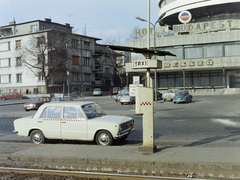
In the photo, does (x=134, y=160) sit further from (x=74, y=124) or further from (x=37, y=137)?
(x=37, y=137)

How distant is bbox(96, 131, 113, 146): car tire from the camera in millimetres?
8574

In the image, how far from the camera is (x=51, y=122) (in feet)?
30.0

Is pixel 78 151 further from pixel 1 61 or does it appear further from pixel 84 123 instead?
pixel 1 61

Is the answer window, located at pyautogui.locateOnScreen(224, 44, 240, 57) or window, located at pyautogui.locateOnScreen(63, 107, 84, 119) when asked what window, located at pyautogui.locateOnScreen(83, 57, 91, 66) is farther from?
window, located at pyautogui.locateOnScreen(63, 107, 84, 119)

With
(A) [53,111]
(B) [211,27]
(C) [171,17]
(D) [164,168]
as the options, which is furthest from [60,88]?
(D) [164,168]

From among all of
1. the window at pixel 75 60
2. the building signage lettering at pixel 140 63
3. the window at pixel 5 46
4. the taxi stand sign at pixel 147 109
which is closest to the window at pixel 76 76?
the window at pixel 75 60

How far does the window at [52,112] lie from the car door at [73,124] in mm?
216

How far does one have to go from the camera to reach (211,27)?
44.8m

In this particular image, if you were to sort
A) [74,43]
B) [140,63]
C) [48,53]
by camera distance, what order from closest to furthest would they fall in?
[140,63]
[48,53]
[74,43]

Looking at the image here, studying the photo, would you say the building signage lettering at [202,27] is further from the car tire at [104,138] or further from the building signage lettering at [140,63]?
the building signage lettering at [140,63]

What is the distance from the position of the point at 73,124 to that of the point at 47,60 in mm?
47753

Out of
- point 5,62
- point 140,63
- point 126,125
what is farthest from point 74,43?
point 140,63

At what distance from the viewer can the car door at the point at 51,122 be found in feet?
29.8

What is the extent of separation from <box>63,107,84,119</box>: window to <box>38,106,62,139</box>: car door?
236 mm
